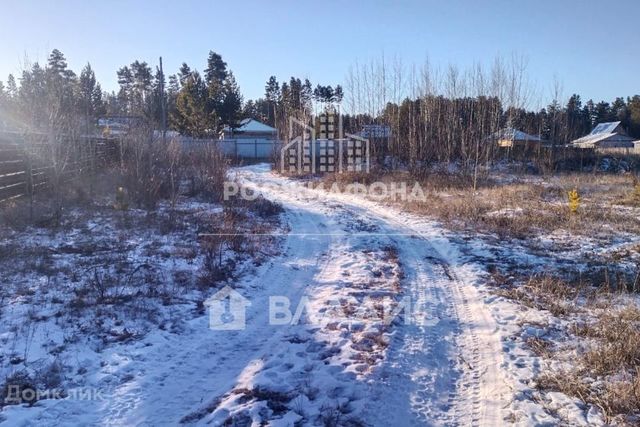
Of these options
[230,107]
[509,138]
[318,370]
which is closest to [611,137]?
[509,138]

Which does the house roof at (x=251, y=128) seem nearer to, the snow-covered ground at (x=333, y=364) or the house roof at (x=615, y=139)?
the snow-covered ground at (x=333, y=364)

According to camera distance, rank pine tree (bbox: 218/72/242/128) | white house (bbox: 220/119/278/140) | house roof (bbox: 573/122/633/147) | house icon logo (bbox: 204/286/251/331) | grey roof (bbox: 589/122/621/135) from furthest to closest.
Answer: grey roof (bbox: 589/122/621/135), house roof (bbox: 573/122/633/147), white house (bbox: 220/119/278/140), pine tree (bbox: 218/72/242/128), house icon logo (bbox: 204/286/251/331)

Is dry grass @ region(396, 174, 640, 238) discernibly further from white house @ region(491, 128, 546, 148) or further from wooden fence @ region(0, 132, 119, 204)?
wooden fence @ region(0, 132, 119, 204)

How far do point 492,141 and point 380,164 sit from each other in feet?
19.8

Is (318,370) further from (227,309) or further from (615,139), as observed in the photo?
(615,139)

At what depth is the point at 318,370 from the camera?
4.09 m

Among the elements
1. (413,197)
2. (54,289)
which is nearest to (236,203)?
(413,197)

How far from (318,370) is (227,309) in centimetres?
196

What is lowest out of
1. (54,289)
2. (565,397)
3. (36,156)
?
(565,397)

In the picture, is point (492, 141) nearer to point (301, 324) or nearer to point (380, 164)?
point (380, 164)

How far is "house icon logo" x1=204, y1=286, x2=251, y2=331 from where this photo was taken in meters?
5.13

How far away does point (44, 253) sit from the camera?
7125mm

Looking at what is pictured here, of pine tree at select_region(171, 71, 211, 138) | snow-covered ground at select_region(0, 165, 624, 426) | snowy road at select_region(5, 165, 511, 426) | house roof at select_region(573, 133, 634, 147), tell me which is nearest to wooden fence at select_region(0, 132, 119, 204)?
snow-covered ground at select_region(0, 165, 624, 426)

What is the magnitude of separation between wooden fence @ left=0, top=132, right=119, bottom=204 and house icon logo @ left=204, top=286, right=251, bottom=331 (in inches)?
→ 262
